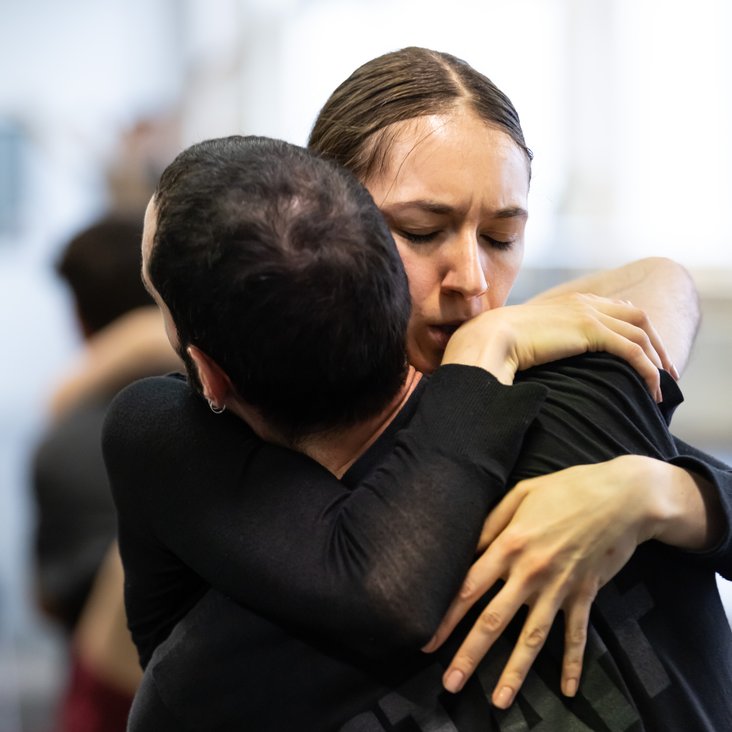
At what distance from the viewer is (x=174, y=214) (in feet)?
3.15

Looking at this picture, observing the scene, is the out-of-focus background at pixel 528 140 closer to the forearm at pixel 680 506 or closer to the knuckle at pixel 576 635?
the forearm at pixel 680 506

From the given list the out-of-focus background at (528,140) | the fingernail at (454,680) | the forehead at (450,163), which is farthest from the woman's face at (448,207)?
the out-of-focus background at (528,140)

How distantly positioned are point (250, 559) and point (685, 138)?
3.94 metres

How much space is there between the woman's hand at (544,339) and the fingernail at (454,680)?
0.24 metres

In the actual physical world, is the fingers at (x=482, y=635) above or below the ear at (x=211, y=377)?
below

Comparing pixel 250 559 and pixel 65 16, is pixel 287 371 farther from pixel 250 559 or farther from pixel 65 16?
pixel 65 16

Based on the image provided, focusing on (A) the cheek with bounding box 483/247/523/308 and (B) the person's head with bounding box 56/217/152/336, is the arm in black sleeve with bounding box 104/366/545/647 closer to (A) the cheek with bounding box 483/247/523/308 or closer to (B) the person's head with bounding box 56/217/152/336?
(A) the cheek with bounding box 483/247/523/308

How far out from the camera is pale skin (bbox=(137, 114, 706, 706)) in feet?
3.23

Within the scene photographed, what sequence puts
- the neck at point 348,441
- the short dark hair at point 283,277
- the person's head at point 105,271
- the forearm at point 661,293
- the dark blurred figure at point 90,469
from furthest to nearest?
1. the person's head at point 105,271
2. the dark blurred figure at point 90,469
3. the forearm at point 661,293
4. the neck at point 348,441
5. the short dark hair at point 283,277

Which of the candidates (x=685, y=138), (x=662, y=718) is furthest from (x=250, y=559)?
(x=685, y=138)

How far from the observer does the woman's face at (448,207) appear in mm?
1138

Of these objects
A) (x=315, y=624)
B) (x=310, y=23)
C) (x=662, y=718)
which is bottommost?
(x=310, y=23)

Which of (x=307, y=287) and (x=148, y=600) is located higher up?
(x=307, y=287)

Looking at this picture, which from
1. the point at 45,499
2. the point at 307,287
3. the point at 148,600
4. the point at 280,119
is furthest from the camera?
the point at 280,119
